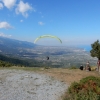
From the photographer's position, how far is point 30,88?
1619 cm

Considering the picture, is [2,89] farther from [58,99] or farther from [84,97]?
[84,97]

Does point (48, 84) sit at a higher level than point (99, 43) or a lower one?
lower

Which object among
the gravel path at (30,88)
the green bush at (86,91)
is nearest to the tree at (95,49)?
the gravel path at (30,88)

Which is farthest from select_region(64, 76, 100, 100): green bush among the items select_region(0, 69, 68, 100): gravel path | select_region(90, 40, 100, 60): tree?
select_region(90, 40, 100, 60): tree

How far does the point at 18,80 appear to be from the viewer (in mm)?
18719

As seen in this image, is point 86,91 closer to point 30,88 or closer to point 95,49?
point 30,88

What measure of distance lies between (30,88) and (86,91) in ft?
16.0

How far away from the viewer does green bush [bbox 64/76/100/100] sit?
41.7ft

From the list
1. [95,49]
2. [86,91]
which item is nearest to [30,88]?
[86,91]

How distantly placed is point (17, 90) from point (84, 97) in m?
5.60

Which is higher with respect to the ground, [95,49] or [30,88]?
[95,49]

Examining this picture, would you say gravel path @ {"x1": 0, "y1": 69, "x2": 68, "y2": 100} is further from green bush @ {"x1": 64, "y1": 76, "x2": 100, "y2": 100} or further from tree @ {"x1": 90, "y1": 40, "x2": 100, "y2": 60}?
tree @ {"x1": 90, "y1": 40, "x2": 100, "y2": 60}

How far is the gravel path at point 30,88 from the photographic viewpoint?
14.0m

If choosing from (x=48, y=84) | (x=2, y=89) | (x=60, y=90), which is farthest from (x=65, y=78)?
(x=2, y=89)
